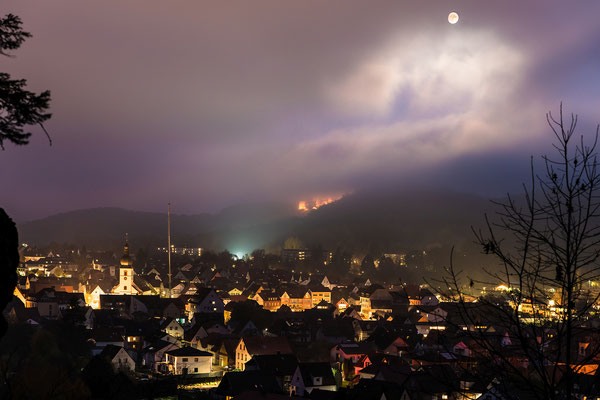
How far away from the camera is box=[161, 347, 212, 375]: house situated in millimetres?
36750

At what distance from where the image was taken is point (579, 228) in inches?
172

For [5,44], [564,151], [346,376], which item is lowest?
[346,376]

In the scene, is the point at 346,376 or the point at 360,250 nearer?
the point at 346,376

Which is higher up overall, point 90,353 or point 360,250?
point 360,250

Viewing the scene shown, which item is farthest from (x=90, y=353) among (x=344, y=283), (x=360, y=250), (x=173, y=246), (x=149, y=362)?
(x=173, y=246)

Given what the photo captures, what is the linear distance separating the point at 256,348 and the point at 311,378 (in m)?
7.55

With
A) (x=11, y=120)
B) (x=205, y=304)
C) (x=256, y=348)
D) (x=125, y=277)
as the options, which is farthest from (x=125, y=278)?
(x=11, y=120)

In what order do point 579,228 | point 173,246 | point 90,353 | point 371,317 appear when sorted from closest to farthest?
point 579,228 < point 90,353 < point 371,317 < point 173,246

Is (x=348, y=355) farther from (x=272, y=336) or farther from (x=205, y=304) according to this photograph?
(x=205, y=304)

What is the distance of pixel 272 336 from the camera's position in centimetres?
4322

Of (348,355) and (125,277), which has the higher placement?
(125,277)

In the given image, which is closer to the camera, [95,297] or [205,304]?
[205,304]

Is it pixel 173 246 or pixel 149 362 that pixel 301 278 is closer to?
pixel 149 362

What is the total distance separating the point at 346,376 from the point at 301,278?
5742 centimetres
